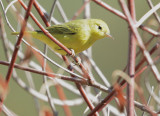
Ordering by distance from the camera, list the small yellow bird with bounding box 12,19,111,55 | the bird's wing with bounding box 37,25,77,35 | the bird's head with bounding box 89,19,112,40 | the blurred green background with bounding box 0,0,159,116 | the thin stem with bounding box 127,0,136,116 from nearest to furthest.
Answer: the thin stem with bounding box 127,0,136,116
the small yellow bird with bounding box 12,19,111,55
the bird's wing with bounding box 37,25,77,35
the bird's head with bounding box 89,19,112,40
the blurred green background with bounding box 0,0,159,116

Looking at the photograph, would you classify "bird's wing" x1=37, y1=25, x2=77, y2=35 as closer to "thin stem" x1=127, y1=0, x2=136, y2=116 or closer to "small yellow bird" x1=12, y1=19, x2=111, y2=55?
"small yellow bird" x1=12, y1=19, x2=111, y2=55

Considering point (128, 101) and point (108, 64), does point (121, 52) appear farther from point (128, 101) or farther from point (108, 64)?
point (128, 101)

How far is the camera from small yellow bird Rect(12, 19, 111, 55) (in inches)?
136

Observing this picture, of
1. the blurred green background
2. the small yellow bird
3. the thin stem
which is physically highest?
the blurred green background

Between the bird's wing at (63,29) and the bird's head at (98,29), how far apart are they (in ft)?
0.91

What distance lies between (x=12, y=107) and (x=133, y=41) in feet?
25.8

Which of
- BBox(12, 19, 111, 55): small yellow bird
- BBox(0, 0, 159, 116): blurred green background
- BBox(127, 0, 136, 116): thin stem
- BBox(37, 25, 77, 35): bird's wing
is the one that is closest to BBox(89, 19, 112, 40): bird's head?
BBox(12, 19, 111, 55): small yellow bird

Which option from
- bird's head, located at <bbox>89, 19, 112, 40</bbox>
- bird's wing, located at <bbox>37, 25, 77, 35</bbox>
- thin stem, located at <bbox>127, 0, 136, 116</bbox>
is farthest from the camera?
bird's head, located at <bbox>89, 19, 112, 40</bbox>

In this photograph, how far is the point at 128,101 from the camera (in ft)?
3.54

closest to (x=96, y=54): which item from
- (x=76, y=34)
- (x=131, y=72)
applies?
(x=76, y=34)

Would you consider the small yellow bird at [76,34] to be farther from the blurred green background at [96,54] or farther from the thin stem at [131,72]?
the blurred green background at [96,54]

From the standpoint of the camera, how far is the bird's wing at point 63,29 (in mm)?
3564

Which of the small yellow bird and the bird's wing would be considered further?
the bird's wing

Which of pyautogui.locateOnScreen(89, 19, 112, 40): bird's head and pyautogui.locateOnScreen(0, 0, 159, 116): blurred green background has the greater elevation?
pyautogui.locateOnScreen(0, 0, 159, 116): blurred green background
